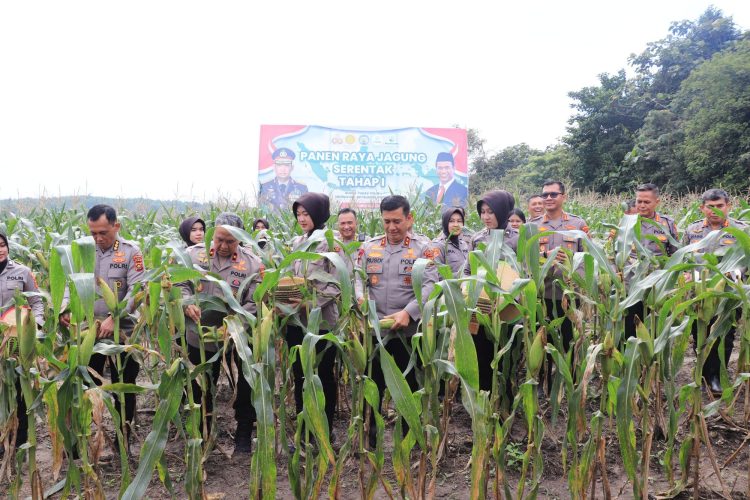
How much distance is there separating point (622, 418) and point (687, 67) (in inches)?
1049

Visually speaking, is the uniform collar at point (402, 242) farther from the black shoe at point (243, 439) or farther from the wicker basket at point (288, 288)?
the black shoe at point (243, 439)

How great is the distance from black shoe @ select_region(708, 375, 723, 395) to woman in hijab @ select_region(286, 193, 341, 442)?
2838 mm

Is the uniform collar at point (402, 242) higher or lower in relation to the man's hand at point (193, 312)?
higher

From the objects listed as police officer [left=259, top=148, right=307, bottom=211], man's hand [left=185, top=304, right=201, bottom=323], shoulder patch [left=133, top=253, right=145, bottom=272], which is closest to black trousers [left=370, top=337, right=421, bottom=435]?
→ man's hand [left=185, top=304, right=201, bottom=323]

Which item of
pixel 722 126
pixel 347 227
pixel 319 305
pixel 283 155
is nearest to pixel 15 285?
pixel 319 305

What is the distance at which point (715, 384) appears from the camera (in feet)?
14.2

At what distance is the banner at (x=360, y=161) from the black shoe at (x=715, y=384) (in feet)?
38.0

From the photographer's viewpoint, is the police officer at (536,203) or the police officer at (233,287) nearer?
the police officer at (233,287)

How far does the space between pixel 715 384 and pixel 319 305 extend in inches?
122

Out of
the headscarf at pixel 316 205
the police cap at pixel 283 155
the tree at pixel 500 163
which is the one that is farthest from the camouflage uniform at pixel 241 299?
the tree at pixel 500 163

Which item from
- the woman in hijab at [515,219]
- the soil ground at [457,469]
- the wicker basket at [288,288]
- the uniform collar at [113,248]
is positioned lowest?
the soil ground at [457,469]

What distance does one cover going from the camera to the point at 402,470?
236 cm

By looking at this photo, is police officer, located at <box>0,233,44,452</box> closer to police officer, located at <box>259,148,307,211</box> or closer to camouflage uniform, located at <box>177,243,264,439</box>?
camouflage uniform, located at <box>177,243,264,439</box>

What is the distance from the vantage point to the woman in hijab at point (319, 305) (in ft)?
10.6
